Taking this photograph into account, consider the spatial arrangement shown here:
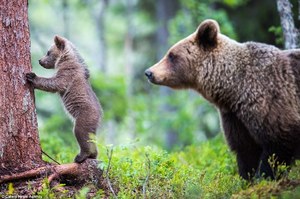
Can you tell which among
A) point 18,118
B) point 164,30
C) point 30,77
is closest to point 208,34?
point 30,77

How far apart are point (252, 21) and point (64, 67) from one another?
39.2 ft

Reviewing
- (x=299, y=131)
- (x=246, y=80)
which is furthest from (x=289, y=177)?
(x=246, y=80)

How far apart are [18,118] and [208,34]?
9.06 ft

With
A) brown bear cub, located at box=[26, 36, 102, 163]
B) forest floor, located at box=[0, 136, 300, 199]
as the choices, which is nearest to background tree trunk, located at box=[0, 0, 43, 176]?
brown bear cub, located at box=[26, 36, 102, 163]

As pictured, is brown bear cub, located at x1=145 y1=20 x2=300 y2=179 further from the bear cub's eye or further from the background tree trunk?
the background tree trunk

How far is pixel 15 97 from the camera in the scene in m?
6.87

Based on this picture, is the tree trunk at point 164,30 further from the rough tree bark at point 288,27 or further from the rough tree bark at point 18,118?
the rough tree bark at point 18,118

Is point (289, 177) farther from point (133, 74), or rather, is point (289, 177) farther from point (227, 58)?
point (133, 74)

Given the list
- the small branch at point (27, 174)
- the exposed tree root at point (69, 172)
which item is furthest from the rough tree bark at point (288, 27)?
the small branch at point (27, 174)

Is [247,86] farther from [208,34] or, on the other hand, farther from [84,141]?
[84,141]

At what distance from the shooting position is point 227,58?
25.5 ft

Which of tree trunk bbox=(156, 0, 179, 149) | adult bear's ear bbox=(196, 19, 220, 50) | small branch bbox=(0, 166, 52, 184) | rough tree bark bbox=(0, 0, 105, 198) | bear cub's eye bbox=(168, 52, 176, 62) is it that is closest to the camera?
small branch bbox=(0, 166, 52, 184)

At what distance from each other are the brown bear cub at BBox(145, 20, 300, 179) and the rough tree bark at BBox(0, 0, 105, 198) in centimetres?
184

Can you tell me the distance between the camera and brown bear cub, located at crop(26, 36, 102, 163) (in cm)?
740
